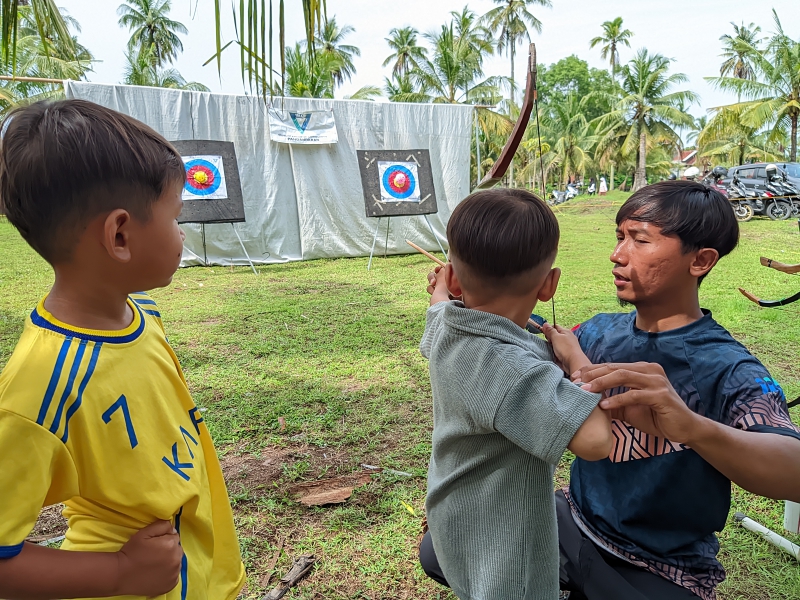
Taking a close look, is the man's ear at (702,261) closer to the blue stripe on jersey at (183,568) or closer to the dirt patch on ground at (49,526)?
the blue stripe on jersey at (183,568)

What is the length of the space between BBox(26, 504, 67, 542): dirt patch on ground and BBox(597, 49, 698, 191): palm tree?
86.4ft

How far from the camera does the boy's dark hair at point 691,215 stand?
111 cm

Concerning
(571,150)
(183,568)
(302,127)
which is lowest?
(183,568)

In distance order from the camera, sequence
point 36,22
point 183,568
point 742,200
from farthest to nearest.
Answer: point 742,200 → point 36,22 → point 183,568

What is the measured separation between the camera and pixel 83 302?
79 cm

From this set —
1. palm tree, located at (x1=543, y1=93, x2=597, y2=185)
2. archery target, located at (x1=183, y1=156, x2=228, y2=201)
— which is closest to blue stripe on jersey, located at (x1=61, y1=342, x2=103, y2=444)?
archery target, located at (x1=183, y1=156, x2=228, y2=201)

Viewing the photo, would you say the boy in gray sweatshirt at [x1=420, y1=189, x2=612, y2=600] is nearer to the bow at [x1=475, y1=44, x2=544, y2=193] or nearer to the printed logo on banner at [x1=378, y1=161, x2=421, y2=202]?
the bow at [x1=475, y1=44, x2=544, y2=193]

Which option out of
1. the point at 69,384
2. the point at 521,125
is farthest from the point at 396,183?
the point at 69,384

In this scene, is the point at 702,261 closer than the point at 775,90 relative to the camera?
Yes

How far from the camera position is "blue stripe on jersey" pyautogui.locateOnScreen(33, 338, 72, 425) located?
0.66 metres

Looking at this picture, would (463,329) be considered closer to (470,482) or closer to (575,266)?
(470,482)

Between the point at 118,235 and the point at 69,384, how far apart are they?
208 mm

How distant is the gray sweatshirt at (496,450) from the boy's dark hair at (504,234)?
84mm

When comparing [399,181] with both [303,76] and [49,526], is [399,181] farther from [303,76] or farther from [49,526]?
[303,76]
